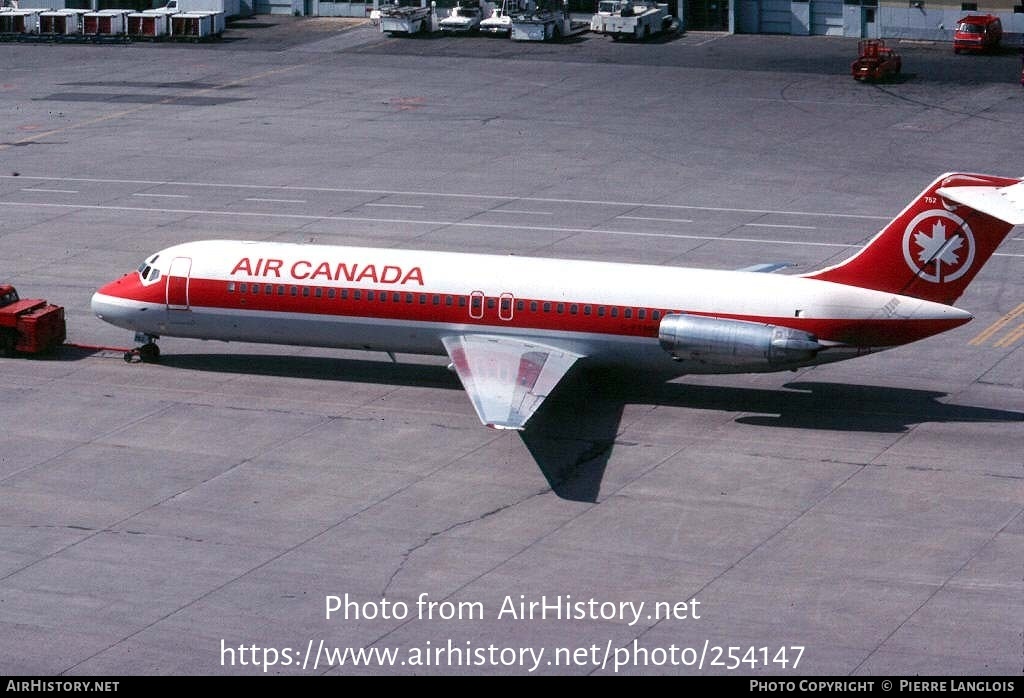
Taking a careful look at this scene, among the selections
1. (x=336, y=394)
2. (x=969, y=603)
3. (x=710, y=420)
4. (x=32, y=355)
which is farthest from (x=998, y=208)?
(x=32, y=355)

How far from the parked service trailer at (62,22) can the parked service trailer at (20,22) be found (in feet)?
2.97

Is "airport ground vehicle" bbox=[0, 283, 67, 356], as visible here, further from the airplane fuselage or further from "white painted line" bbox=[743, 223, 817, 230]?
"white painted line" bbox=[743, 223, 817, 230]

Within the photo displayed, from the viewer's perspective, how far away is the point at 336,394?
144ft

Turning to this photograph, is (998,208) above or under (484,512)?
above

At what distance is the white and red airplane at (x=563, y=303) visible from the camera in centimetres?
3997

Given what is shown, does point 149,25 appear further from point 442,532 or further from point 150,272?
point 442,532

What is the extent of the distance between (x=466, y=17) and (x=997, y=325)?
62663mm

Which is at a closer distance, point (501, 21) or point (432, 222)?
point (432, 222)

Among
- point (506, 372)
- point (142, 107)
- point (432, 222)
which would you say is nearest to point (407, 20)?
point (142, 107)

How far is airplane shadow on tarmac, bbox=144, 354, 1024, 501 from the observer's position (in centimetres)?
3959

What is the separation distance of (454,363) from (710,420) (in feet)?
22.0

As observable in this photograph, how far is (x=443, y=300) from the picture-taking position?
42938mm

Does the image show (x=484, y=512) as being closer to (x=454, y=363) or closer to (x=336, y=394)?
(x=454, y=363)

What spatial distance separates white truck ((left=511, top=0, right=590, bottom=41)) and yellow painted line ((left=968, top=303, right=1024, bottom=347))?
5566 cm
